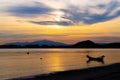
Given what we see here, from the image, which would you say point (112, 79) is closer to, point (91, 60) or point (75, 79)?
point (75, 79)

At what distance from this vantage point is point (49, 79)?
853 inches

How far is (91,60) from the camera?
62688 millimetres

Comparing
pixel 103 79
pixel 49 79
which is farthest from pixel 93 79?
pixel 49 79

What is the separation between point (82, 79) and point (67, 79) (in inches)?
51.4

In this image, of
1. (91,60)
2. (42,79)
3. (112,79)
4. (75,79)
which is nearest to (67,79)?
(75,79)

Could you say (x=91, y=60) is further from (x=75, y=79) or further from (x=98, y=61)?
(x=75, y=79)

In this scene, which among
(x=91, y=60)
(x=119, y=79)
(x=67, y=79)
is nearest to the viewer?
(x=119, y=79)

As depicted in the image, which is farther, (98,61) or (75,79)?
(98,61)

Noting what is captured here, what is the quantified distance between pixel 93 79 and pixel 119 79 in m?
1.87

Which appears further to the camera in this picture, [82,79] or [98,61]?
[98,61]

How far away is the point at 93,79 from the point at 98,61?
43.0 meters

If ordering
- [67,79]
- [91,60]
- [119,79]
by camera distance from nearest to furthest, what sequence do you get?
[119,79] < [67,79] < [91,60]

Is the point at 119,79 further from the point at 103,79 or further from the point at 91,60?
the point at 91,60

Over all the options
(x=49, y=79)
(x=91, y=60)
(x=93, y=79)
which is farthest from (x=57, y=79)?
(x=91, y=60)
